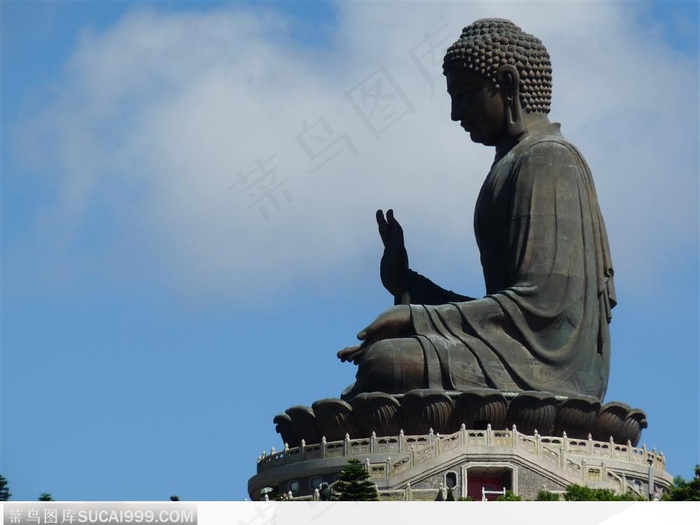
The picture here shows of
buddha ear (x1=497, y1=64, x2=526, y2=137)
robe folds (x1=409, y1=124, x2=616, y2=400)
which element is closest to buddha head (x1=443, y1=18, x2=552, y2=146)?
buddha ear (x1=497, y1=64, x2=526, y2=137)

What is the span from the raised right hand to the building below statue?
4.52 m

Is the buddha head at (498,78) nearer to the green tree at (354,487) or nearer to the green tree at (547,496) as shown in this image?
the green tree at (547,496)

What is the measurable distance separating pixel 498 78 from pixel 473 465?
7.34 m

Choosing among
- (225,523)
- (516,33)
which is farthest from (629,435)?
(225,523)

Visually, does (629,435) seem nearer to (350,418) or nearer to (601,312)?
(601,312)

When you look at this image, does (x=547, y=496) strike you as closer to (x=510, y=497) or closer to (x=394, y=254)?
(x=510, y=497)

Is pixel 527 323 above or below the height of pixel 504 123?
below

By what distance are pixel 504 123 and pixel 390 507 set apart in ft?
38.1

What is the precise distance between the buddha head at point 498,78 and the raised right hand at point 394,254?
6.53ft

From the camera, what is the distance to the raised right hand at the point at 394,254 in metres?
36.8

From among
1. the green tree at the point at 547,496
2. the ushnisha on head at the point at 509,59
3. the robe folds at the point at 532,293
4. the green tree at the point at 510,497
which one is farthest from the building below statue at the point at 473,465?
the ushnisha on head at the point at 509,59

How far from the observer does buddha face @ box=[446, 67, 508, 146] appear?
120 ft

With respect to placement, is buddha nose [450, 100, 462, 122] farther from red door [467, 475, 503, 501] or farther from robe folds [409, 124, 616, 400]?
red door [467, 475, 503, 501]

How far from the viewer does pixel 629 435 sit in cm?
3438
